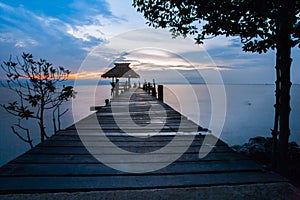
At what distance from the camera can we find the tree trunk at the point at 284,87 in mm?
2176

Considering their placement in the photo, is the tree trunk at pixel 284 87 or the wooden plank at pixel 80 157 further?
the wooden plank at pixel 80 157

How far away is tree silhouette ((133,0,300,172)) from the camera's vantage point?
2.21 meters

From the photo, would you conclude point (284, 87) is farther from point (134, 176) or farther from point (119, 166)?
point (119, 166)

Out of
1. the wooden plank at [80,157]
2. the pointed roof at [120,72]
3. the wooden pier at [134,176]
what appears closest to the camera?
the wooden pier at [134,176]

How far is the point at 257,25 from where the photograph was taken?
373cm

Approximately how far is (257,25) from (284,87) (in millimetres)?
2035

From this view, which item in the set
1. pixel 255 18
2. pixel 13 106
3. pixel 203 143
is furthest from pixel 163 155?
pixel 13 106

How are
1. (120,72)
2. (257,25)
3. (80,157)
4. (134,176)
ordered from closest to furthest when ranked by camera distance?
(134,176) < (80,157) < (257,25) < (120,72)

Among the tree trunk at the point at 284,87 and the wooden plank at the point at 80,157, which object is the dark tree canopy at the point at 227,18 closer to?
the tree trunk at the point at 284,87

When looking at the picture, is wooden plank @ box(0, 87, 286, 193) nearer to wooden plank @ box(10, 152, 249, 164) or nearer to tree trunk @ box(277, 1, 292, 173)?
wooden plank @ box(10, 152, 249, 164)

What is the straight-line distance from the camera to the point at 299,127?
34.3 m

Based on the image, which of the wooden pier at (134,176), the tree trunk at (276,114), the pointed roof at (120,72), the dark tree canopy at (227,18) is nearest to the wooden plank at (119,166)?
the wooden pier at (134,176)

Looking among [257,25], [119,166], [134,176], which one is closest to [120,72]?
[257,25]

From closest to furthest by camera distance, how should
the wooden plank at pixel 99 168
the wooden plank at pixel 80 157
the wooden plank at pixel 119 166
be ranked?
1. the wooden plank at pixel 119 166
2. the wooden plank at pixel 99 168
3. the wooden plank at pixel 80 157
